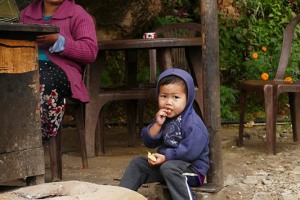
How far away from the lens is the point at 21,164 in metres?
3.50

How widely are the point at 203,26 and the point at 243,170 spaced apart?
1.40m

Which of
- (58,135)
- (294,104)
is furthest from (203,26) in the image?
(294,104)

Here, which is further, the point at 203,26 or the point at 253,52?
the point at 253,52

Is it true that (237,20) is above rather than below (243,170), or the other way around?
above

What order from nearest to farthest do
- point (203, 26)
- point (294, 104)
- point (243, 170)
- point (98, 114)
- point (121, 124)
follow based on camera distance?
point (203, 26), point (243, 170), point (98, 114), point (294, 104), point (121, 124)

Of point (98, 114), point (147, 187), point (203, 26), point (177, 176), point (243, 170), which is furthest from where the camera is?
point (98, 114)

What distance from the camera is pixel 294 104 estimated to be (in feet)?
21.0

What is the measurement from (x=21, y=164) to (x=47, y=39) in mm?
1167

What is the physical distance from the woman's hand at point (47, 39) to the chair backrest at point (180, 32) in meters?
2.14

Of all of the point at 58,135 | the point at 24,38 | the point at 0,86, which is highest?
the point at 24,38

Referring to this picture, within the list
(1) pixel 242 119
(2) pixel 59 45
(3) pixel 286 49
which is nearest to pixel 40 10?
(2) pixel 59 45

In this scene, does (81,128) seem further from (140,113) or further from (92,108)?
(140,113)

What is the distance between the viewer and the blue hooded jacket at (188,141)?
13.2 feet

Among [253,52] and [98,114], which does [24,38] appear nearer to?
[98,114]
